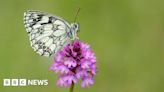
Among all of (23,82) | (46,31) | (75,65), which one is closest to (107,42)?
(23,82)

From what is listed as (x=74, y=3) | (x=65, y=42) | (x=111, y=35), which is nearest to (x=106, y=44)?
(x=111, y=35)

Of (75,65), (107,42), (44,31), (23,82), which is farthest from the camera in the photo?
(107,42)

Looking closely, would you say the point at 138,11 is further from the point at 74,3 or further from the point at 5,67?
the point at 5,67

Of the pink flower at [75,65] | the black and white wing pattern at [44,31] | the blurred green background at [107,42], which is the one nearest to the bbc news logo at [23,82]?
the blurred green background at [107,42]

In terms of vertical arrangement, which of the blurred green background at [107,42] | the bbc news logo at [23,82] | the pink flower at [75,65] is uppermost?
the blurred green background at [107,42]

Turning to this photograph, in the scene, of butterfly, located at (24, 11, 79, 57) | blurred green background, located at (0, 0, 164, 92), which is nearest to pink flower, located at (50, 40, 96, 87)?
butterfly, located at (24, 11, 79, 57)

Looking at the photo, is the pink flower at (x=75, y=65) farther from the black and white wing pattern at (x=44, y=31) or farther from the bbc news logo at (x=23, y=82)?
the bbc news logo at (x=23, y=82)

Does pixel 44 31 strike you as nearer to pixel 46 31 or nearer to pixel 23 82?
pixel 46 31
